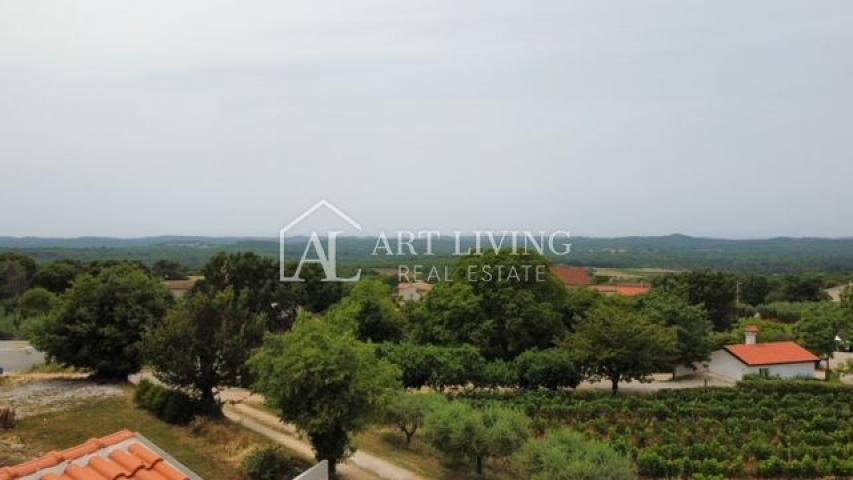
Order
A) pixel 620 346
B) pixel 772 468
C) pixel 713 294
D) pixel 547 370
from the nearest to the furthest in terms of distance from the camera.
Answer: pixel 772 468 < pixel 620 346 < pixel 547 370 < pixel 713 294

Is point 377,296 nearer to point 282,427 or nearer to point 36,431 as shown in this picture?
point 282,427

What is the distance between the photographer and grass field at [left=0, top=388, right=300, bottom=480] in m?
16.4

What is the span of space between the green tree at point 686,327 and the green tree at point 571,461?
20319 millimetres

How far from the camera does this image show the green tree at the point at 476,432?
60.6 feet

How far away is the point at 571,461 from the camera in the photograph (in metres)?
A: 15.7

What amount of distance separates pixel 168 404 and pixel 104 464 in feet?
50.5

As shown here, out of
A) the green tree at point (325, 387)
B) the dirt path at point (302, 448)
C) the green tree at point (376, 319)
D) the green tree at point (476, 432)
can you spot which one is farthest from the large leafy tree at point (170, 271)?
the green tree at point (476, 432)

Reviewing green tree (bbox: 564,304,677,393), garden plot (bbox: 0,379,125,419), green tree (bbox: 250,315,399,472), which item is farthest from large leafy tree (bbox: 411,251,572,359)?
garden plot (bbox: 0,379,125,419)

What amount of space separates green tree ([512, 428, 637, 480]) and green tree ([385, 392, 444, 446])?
4.06 m

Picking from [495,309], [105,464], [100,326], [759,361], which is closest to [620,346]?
[495,309]

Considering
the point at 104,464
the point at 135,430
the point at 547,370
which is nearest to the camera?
the point at 104,464

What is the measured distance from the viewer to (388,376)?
18562 mm

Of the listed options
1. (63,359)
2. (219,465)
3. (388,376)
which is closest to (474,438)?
(388,376)

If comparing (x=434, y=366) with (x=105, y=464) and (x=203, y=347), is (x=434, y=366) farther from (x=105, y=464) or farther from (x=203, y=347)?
(x=105, y=464)
